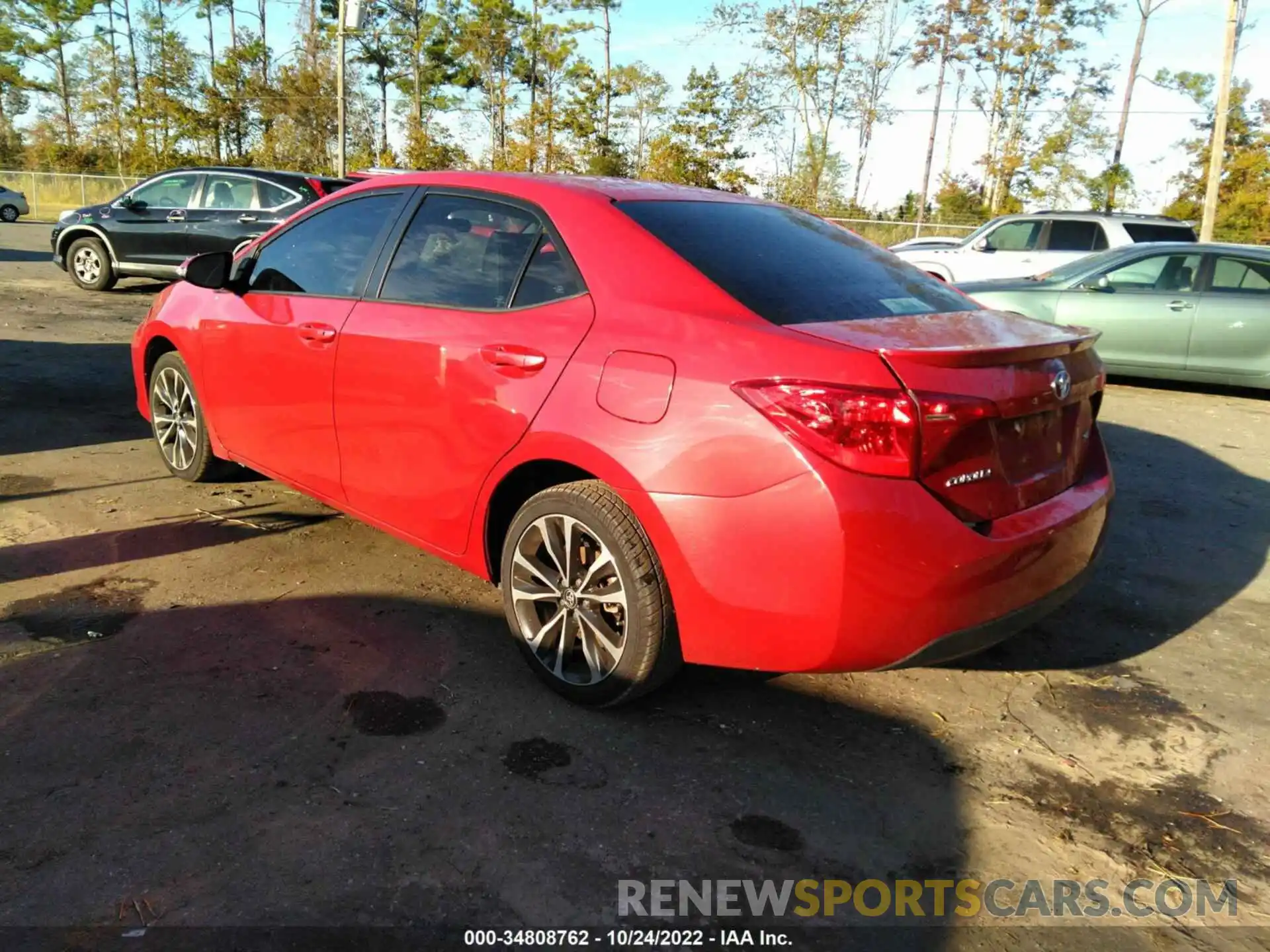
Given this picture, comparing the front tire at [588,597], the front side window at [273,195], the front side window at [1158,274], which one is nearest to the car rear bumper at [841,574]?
the front tire at [588,597]

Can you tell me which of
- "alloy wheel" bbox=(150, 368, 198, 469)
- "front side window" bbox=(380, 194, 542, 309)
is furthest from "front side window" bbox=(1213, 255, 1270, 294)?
"alloy wheel" bbox=(150, 368, 198, 469)

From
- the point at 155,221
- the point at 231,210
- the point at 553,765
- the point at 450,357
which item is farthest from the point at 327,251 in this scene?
the point at 155,221

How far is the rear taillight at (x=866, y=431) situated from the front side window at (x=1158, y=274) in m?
8.03

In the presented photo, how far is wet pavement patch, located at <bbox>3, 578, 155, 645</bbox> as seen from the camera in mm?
3551

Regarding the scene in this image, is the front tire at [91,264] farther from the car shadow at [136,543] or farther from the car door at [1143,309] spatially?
the car door at [1143,309]

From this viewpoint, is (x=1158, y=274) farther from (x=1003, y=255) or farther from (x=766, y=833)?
(x=766, y=833)

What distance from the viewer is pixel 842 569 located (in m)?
2.55

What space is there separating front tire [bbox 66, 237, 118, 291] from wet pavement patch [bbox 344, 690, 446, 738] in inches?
Answer: 502

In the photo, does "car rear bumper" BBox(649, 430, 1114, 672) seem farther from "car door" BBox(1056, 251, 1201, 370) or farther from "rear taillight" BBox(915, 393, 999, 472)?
"car door" BBox(1056, 251, 1201, 370)

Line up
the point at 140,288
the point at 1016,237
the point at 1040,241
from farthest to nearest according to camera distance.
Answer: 1. the point at 140,288
2. the point at 1016,237
3. the point at 1040,241

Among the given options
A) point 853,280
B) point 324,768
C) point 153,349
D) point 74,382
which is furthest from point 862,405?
point 74,382

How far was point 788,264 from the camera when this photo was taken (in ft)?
10.7

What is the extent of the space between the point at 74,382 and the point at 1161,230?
13575 millimetres

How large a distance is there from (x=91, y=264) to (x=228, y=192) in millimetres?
2479
